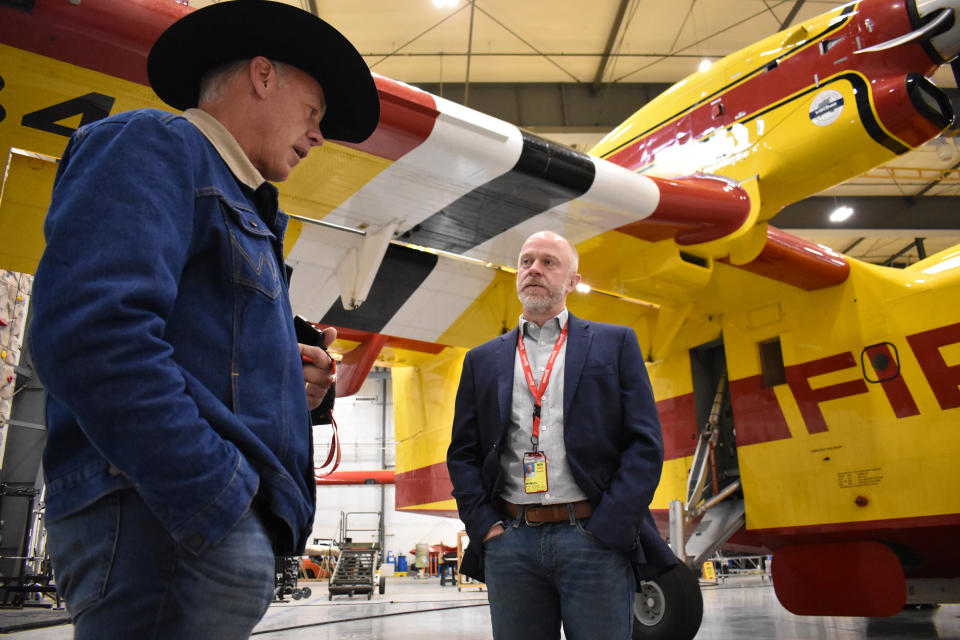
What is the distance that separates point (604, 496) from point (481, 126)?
2.05m

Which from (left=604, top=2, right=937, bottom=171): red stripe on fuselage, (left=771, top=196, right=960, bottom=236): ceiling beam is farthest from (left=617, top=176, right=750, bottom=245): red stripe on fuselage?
(left=771, top=196, right=960, bottom=236): ceiling beam

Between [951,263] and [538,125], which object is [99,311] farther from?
[538,125]

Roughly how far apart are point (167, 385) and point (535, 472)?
3.95 ft

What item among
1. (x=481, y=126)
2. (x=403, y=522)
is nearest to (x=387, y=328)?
(x=481, y=126)

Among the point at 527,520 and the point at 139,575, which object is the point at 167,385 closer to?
the point at 139,575

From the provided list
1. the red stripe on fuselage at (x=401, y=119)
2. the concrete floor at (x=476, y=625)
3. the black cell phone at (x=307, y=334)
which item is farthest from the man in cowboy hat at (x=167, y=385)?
the concrete floor at (x=476, y=625)

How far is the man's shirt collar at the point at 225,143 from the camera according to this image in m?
1.09

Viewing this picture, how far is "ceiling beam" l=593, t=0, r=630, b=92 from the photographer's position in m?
10.1

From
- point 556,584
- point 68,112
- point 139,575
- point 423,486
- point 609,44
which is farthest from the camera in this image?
point 609,44

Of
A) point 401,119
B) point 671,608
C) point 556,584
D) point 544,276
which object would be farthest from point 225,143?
point 671,608

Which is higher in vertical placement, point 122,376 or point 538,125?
point 538,125

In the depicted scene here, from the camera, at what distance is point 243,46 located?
3.93 ft

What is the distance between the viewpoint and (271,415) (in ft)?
3.15

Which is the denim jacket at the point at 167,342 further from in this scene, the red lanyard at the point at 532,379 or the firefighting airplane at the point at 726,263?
the firefighting airplane at the point at 726,263
